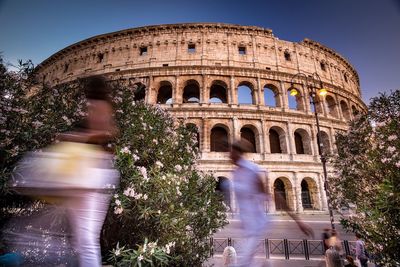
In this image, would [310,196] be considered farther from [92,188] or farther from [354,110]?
[92,188]

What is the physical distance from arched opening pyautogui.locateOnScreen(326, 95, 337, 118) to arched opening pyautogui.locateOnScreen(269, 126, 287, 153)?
7.06 meters

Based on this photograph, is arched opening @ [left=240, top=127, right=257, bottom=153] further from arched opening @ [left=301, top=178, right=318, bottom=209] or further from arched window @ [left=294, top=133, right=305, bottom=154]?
arched opening @ [left=301, top=178, right=318, bottom=209]

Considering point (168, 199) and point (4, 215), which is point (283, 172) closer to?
point (168, 199)

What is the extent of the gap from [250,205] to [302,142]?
67.4 ft

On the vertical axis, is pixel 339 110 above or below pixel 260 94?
below

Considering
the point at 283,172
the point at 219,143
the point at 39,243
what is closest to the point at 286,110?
the point at 283,172

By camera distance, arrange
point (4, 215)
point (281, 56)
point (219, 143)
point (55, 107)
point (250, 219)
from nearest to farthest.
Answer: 1. point (250, 219)
2. point (4, 215)
3. point (55, 107)
4. point (219, 143)
5. point (281, 56)

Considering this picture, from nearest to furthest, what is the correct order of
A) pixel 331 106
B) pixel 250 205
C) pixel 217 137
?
1. pixel 250 205
2. pixel 217 137
3. pixel 331 106

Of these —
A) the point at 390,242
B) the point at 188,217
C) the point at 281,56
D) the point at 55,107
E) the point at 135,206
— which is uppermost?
the point at 281,56

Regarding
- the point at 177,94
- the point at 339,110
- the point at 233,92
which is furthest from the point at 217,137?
the point at 339,110

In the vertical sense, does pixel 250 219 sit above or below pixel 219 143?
below

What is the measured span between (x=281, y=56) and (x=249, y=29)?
15.2 feet

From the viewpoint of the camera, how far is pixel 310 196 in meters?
19.2

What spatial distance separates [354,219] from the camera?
635 centimetres
